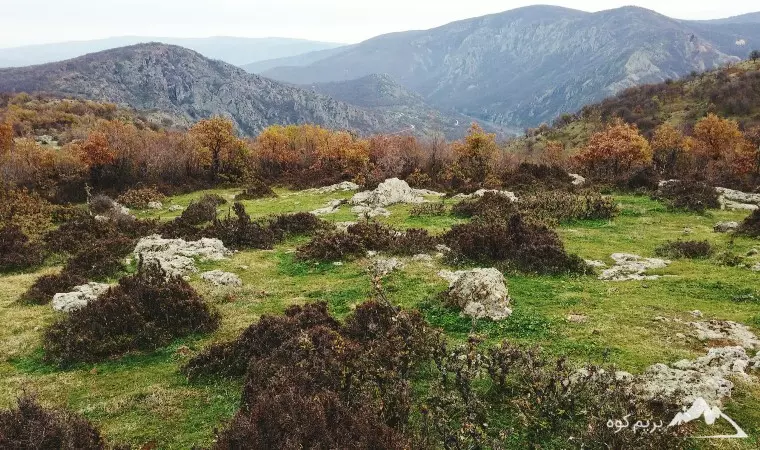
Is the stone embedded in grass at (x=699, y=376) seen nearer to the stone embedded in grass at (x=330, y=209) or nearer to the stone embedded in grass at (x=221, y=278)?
the stone embedded in grass at (x=221, y=278)

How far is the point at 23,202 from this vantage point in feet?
111

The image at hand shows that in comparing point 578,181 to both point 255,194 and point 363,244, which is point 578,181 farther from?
point 255,194

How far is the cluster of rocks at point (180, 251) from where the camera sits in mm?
19812

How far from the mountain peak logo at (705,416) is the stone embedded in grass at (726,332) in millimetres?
3564

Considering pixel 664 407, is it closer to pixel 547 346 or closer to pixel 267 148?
pixel 547 346

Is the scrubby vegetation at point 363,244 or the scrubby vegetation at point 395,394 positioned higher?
the scrubby vegetation at point 395,394

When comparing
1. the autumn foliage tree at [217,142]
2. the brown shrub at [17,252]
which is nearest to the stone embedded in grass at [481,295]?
the brown shrub at [17,252]

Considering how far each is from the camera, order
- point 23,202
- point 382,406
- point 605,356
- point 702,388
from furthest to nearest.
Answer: point 23,202 < point 605,356 < point 702,388 < point 382,406

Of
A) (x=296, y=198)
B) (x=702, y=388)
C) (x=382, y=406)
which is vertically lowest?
(x=296, y=198)

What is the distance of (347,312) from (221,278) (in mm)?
6164

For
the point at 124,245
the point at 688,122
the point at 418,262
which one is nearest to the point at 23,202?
the point at 124,245

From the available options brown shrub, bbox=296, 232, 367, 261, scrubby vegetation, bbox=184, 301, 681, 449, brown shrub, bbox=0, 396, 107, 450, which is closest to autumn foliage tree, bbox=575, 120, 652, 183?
brown shrub, bbox=296, 232, 367, 261

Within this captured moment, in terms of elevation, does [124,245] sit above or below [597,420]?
below

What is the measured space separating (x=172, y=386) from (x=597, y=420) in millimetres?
8917
